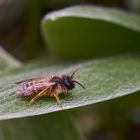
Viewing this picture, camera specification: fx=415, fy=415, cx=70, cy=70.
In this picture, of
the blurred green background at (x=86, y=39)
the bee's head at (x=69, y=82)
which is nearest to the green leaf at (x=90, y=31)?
the blurred green background at (x=86, y=39)

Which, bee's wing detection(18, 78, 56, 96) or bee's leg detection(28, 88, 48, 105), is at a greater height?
bee's wing detection(18, 78, 56, 96)

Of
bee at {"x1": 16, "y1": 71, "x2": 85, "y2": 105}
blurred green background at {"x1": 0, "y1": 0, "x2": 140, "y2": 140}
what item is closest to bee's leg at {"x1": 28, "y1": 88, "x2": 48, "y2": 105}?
bee at {"x1": 16, "y1": 71, "x2": 85, "y2": 105}

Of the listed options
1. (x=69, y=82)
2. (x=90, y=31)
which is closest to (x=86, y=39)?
(x=90, y=31)

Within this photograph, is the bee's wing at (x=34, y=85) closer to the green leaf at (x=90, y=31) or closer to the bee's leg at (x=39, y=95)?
the bee's leg at (x=39, y=95)

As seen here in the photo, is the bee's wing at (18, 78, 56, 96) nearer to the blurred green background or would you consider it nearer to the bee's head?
the bee's head

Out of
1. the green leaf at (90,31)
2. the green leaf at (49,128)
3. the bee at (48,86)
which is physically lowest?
the green leaf at (49,128)

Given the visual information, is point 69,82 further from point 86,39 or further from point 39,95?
point 86,39

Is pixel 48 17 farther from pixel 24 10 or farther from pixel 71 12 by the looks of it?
pixel 24 10
